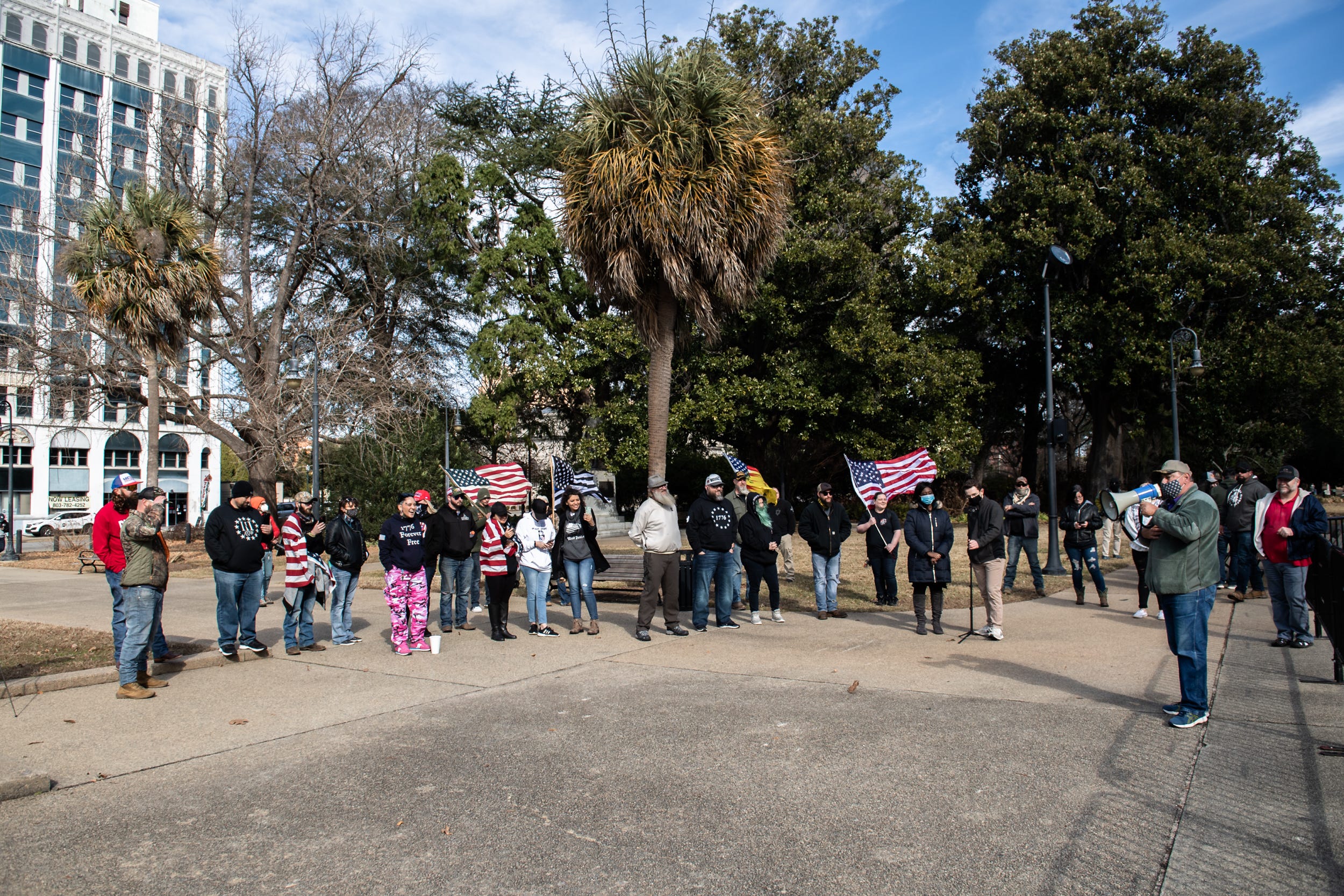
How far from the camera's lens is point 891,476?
12.9 meters

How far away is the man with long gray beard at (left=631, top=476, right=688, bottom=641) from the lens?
10312 mm

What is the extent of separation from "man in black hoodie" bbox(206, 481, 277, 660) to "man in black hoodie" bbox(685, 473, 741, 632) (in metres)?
4.75

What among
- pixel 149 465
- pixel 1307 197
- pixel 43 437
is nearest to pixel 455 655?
pixel 149 465

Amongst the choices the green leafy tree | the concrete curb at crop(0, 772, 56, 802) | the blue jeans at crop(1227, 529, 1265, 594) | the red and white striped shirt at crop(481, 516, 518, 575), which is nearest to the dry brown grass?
the red and white striped shirt at crop(481, 516, 518, 575)

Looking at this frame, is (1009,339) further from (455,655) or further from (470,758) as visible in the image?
(470,758)

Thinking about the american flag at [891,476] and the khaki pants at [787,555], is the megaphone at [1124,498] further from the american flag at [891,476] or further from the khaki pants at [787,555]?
the khaki pants at [787,555]

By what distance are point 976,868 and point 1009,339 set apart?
1133 inches

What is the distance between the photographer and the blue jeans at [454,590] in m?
10.9

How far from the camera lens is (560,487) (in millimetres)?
13656

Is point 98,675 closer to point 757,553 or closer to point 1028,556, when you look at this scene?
point 757,553

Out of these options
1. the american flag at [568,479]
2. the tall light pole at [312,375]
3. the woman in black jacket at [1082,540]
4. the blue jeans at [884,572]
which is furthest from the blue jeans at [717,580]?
the tall light pole at [312,375]

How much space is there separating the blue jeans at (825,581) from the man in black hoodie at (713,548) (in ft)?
4.47

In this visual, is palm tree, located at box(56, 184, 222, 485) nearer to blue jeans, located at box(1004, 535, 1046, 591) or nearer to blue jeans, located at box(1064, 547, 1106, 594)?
blue jeans, located at box(1004, 535, 1046, 591)

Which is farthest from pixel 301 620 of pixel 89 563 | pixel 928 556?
pixel 89 563
